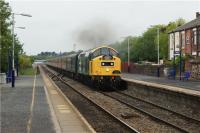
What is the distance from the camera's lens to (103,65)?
1316 inches

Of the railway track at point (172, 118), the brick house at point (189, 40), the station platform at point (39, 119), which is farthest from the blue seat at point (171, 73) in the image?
the station platform at point (39, 119)

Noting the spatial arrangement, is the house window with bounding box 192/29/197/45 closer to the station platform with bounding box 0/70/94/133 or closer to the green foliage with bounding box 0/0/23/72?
the green foliage with bounding box 0/0/23/72

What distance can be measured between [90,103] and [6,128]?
1076 centimetres

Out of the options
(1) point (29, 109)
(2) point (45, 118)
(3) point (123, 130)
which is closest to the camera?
(3) point (123, 130)

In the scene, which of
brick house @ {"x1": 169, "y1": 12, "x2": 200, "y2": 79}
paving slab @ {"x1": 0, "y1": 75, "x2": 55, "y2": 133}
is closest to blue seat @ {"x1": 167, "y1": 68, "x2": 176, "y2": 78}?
brick house @ {"x1": 169, "y1": 12, "x2": 200, "y2": 79}

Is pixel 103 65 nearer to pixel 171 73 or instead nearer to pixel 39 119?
pixel 39 119

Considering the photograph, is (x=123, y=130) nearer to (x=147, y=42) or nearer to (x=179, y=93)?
(x=179, y=93)

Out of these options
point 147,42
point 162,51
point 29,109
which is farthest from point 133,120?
point 147,42

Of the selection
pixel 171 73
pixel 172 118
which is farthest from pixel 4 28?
pixel 172 118

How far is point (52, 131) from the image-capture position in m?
13.4

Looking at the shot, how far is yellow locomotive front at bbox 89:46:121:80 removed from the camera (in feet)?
109

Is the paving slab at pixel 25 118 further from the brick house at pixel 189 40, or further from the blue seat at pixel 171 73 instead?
the brick house at pixel 189 40

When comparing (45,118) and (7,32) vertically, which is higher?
(7,32)

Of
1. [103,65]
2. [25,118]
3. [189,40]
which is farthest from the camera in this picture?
[189,40]
